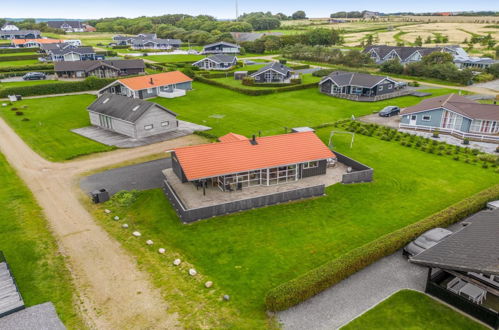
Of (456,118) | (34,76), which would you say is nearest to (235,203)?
(456,118)

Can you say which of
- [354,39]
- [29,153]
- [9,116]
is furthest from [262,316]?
[354,39]

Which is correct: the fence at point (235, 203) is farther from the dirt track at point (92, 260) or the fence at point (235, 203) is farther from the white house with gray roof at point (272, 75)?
the white house with gray roof at point (272, 75)

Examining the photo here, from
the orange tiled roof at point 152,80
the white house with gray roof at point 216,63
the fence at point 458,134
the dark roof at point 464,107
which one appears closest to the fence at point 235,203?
the fence at point 458,134

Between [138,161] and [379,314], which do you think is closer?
[379,314]

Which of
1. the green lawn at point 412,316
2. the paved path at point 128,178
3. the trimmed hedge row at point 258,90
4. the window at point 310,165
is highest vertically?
the trimmed hedge row at point 258,90

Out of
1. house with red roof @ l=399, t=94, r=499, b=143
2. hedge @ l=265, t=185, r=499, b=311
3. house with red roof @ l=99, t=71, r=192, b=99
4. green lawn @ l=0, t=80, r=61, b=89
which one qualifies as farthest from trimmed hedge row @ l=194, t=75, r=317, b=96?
hedge @ l=265, t=185, r=499, b=311

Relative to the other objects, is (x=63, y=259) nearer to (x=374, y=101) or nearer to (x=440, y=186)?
(x=440, y=186)

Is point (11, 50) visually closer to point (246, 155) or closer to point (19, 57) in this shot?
point (19, 57)
